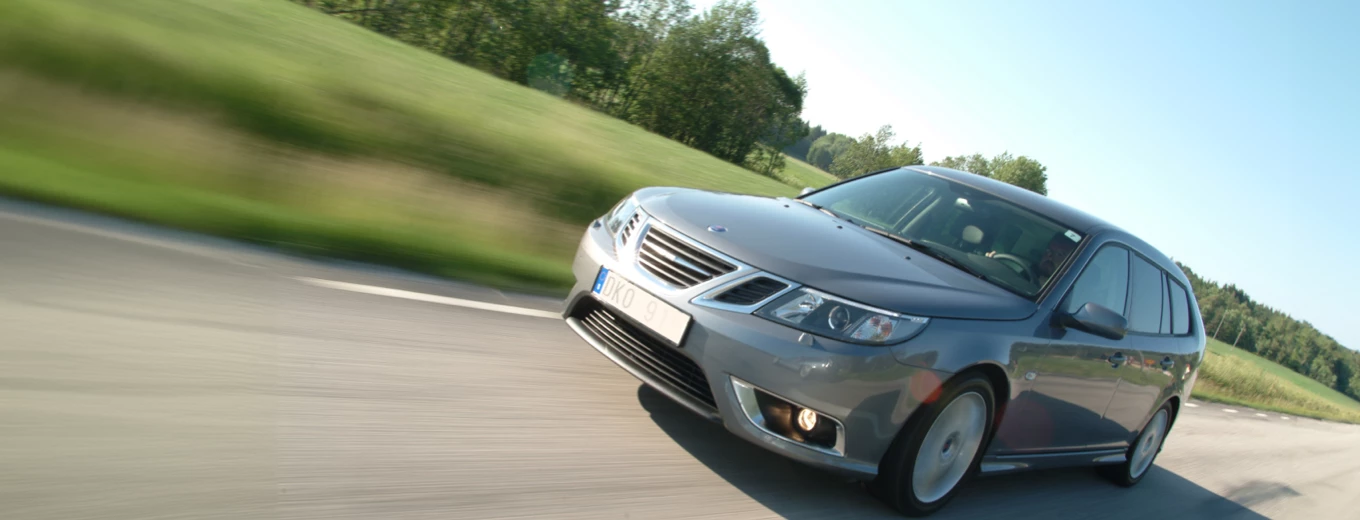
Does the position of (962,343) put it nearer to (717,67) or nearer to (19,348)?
(19,348)

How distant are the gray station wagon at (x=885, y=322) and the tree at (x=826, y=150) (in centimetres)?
9123

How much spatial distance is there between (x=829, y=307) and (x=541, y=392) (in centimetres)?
145

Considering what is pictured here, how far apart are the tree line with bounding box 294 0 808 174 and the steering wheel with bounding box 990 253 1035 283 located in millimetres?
29301

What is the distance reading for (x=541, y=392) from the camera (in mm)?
4508

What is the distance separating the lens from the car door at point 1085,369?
4.60 meters

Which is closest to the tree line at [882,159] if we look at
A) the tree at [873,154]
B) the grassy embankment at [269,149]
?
the tree at [873,154]

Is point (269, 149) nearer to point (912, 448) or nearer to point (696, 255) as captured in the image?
point (696, 255)

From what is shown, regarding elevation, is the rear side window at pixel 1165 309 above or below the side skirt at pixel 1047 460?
above

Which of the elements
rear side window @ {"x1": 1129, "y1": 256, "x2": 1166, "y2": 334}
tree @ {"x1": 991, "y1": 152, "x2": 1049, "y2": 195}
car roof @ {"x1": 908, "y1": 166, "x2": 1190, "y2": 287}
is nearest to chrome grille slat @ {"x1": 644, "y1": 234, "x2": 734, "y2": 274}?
car roof @ {"x1": 908, "y1": 166, "x2": 1190, "y2": 287}

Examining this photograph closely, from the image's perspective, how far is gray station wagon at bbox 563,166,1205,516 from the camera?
3.77m

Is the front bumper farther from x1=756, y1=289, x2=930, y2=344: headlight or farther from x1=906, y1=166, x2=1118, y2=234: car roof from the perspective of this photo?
x1=906, y1=166, x2=1118, y2=234: car roof

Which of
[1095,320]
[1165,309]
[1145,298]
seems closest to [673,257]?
[1095,320]

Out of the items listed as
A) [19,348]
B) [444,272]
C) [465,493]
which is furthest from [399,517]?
[444,272]

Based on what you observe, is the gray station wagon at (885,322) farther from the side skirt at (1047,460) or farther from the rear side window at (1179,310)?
the rear side window at (1179,310)
